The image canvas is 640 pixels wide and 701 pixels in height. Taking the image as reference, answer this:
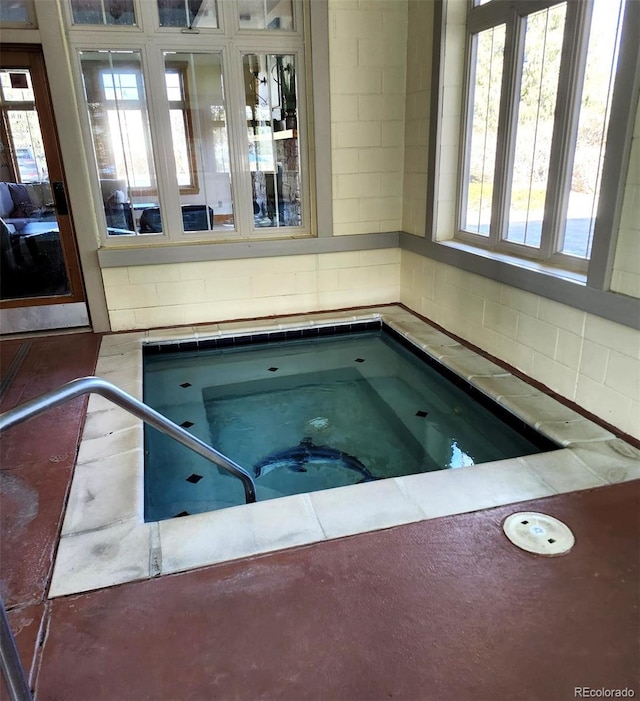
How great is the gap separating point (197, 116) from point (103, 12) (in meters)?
0.91

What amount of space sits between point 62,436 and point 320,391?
5.28 ft

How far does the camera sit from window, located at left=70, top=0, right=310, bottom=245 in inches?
152

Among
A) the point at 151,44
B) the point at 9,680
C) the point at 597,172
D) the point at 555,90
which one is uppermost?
the point at 151,44

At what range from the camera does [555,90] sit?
2.91m

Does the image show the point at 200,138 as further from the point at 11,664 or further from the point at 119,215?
the point at 11,664

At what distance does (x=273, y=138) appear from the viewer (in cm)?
430

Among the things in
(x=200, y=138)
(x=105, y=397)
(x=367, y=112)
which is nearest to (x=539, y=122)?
(x=367, y=112)

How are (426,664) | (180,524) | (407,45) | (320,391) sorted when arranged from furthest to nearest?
(407,45) → (320,391) → (180,524) → (426,664)

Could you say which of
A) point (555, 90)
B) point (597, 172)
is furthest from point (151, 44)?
point (597, 172)

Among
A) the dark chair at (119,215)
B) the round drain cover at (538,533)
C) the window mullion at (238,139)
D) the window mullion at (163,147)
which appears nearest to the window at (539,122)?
the round drain cover at (538,533)

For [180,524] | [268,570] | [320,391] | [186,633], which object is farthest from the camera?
[320,391]

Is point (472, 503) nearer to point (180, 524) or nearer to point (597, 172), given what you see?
point (180, 524)

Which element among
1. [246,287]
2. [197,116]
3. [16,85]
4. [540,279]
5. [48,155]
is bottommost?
[246,287]

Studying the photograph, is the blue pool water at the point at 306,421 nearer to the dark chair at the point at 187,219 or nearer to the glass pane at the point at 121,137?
the dark chair at the point at 187,219
